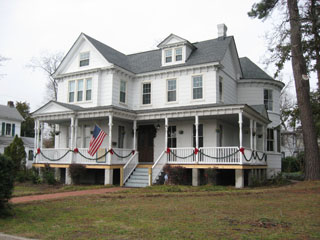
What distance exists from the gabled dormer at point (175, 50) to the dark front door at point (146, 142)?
14.3 ft

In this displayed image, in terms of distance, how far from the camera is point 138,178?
59.3 ft

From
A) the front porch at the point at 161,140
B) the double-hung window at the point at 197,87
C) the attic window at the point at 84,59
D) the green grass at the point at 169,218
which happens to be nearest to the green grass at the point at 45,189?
the front porch at the point at 161,140

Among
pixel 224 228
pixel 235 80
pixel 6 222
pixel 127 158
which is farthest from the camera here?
pixel 235 80

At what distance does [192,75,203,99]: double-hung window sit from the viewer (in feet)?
65.4

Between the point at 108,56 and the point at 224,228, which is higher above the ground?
the point at 108,56

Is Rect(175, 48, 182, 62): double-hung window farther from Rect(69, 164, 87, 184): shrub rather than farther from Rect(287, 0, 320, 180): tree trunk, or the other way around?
Rect(69, 164, 87, 184): shrub

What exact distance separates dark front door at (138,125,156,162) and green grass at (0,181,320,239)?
27.4ft

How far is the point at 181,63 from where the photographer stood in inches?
828

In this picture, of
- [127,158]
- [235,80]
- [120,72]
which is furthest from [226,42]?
[127,158]

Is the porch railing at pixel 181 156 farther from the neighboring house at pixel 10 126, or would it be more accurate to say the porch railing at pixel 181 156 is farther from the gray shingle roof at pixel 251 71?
the neighboring house at pixel 10 126

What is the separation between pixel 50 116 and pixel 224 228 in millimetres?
15961

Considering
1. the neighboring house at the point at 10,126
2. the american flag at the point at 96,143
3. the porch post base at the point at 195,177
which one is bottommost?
the porch post base at the point at 195,177

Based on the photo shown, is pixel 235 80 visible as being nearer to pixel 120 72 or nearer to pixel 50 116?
pixel 120 72

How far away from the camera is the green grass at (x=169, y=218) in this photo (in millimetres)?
6652
